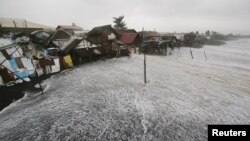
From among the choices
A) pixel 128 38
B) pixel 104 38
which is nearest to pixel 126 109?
pixel 104 38

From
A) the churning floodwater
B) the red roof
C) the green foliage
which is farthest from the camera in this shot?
the green foliage

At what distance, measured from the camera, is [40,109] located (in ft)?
39.5

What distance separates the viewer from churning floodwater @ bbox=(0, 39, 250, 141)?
9.66 meters

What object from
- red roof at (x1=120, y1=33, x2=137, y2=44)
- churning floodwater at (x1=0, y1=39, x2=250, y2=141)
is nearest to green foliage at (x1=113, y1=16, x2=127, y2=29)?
red roof at (x1=120, y1=33, x2=137, y2=44)

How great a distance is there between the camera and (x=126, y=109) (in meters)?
12.2

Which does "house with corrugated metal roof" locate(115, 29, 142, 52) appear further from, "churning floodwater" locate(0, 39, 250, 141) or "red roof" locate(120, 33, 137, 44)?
"churning floodwater" locate(0, 39, 250, 141)

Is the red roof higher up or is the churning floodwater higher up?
the red roof

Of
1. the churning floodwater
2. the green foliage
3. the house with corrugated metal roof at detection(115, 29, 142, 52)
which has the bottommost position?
the churning floodwater

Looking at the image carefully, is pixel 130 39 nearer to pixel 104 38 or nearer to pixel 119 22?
pixel 104 38

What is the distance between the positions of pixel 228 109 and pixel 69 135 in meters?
11.7

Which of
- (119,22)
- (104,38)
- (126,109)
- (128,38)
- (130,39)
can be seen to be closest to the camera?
(126,109)

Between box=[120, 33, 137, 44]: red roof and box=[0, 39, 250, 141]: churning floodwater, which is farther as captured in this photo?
box=[120, 33, 137, 44]: red roof

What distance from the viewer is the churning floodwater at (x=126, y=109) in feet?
31.7

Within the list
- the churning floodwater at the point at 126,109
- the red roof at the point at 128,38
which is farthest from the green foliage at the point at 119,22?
the churning floodwater at the point at 126,109
